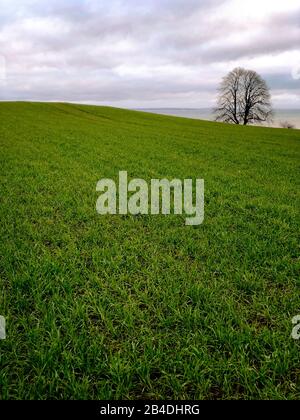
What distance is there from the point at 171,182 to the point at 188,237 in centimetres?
483

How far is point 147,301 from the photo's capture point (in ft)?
13.2

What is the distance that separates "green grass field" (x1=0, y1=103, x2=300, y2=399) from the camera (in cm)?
287

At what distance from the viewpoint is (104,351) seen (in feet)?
10.4

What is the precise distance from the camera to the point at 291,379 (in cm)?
293

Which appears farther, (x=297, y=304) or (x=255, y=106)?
(x=255, y=106)

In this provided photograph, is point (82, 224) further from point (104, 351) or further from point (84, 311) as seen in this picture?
point (104, 351)

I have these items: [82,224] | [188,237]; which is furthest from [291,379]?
[82,224]

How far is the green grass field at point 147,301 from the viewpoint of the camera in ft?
9.43

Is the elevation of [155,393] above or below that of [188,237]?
below

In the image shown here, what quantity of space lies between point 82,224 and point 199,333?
12.9 ft
